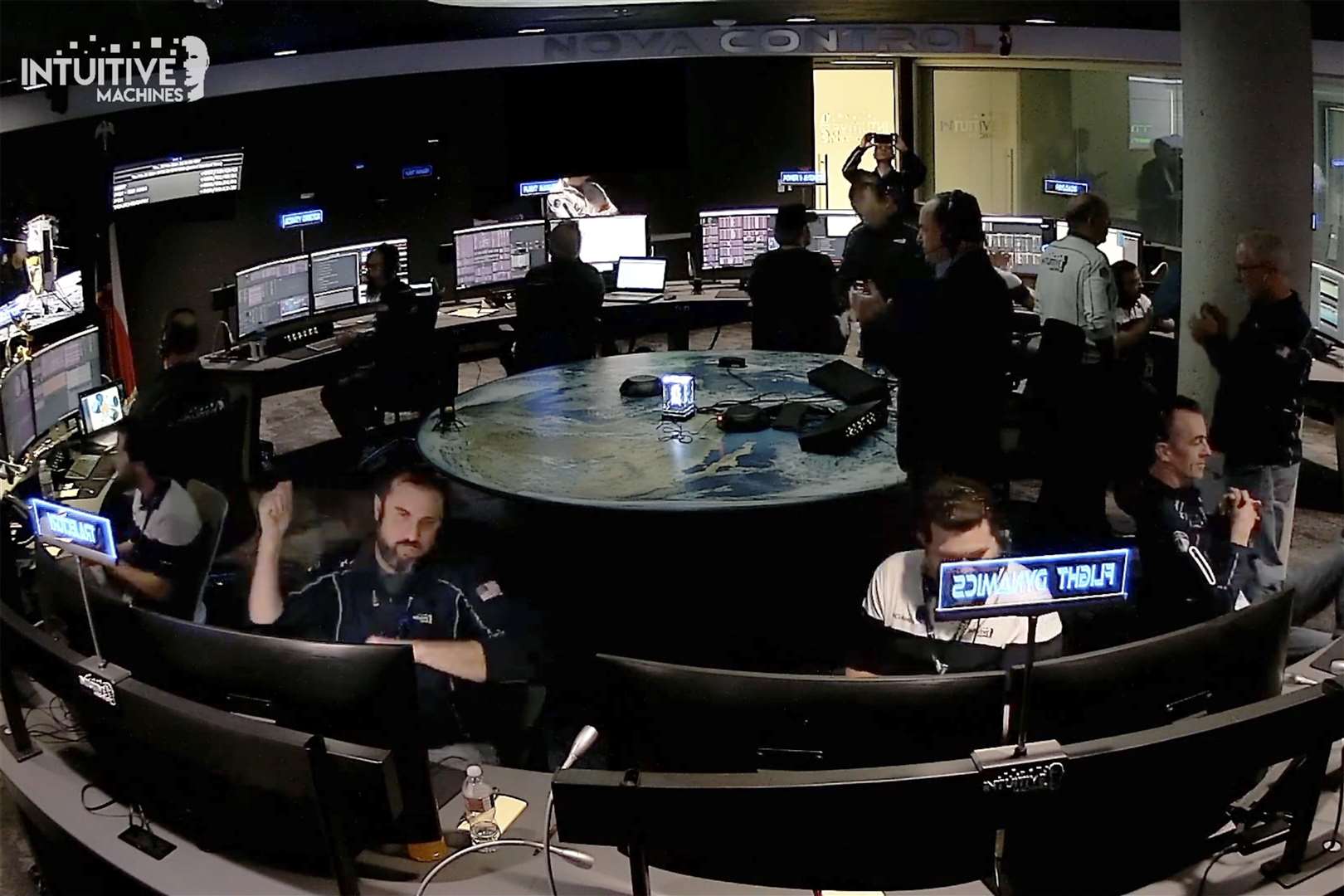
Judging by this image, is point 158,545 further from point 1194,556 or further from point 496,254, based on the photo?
point 496,254

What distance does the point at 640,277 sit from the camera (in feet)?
25.7

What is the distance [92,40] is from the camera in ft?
16.4

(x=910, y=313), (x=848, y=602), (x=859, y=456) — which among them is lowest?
(x=848, y=602)

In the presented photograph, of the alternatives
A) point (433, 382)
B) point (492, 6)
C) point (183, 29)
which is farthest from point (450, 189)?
point (183, 29)

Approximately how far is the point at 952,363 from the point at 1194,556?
187 centimetres

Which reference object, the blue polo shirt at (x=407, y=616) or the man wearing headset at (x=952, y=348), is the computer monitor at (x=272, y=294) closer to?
the man wearing headset at (x=952, y=348)

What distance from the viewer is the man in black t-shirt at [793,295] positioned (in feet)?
20.0

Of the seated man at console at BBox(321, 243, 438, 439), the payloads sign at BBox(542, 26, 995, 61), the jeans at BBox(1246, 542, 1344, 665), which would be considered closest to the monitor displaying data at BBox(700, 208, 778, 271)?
the payloads sign at BBox(542, 26, 995, 61)

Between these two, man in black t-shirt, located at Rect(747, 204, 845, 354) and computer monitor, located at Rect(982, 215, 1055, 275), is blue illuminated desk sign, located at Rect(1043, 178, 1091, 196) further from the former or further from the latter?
man in black t-shirt, located at Rect(747, 204, 845, 354)

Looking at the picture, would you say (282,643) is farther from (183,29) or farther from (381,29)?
(381,29)

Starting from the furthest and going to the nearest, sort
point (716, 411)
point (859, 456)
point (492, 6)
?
point (492, 6), point (716, 411), point (859, 456)

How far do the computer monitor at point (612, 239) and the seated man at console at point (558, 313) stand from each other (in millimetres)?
686

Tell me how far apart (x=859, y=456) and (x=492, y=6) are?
2.75 meters

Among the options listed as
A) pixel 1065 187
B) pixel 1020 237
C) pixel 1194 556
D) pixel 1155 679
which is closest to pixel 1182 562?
pixel 1194 556
